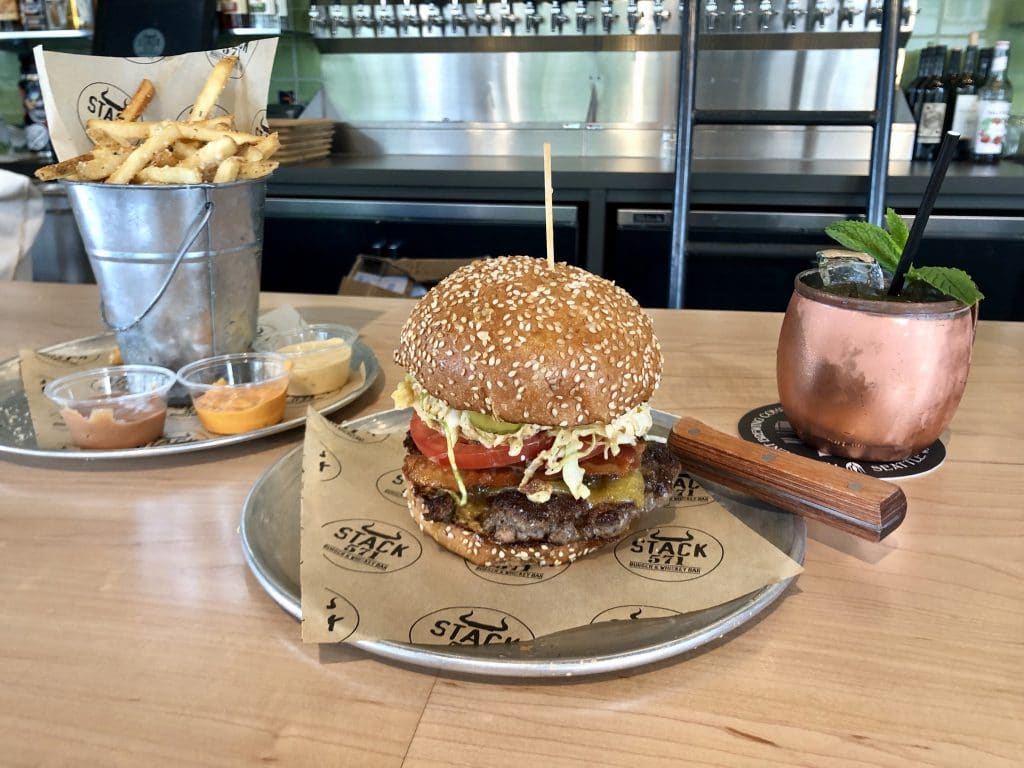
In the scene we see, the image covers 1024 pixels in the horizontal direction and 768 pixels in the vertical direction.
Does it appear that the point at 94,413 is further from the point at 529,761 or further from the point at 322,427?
the point at 529,761

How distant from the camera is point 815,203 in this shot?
11.3 ft

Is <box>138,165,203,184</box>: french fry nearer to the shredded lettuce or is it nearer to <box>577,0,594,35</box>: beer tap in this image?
the shredded lettuce

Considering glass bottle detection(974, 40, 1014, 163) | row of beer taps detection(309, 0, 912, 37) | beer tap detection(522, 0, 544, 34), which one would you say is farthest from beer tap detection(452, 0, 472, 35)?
glass bottle detection(974, 40, 1014, 163)

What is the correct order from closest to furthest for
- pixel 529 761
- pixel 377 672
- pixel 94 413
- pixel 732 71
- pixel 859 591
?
pixel 529 761
pixel 377 672
pixel 859 591
pixel 94 413
pixel 732 71

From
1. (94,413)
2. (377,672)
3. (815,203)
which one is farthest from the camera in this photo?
(815,203)

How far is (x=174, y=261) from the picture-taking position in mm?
1417

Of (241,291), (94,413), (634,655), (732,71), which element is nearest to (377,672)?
(634,655)

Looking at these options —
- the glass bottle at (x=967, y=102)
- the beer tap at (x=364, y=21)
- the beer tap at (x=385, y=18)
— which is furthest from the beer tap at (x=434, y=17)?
the glass bottle at (x=967, y=102)

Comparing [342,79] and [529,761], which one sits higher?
[342,79]

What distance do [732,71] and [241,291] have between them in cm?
360

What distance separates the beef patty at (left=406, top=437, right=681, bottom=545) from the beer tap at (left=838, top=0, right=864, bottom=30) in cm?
389

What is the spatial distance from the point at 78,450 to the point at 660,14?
391 cm

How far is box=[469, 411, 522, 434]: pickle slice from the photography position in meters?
1.03

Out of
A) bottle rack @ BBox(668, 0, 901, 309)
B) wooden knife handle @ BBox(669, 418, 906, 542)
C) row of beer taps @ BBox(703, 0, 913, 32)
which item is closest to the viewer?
wooden knife handle @ BBox(669, 418, 906, 542)
